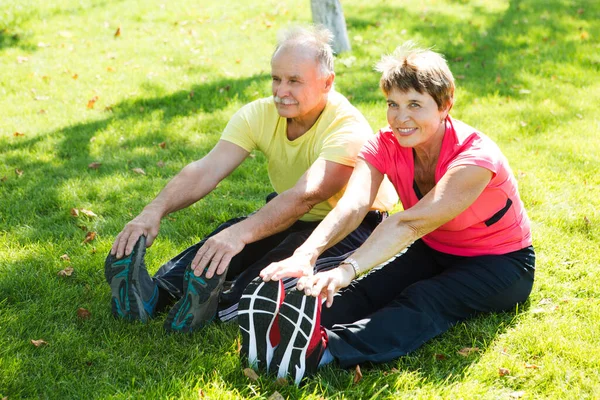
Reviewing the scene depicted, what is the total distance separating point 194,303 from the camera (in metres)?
3.22

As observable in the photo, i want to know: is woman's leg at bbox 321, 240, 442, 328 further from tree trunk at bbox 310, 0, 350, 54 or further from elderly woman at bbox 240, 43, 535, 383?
tree trunk at bbox 310, 0, 350, 54

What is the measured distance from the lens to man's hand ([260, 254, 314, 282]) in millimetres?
2824

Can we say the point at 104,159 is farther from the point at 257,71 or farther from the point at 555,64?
the point at 555,64

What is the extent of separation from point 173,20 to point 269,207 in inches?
269

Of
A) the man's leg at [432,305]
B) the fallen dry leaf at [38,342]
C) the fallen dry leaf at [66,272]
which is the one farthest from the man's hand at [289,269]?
the fallen dry leaf at [66,272]

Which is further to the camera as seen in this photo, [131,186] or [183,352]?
[131,186]

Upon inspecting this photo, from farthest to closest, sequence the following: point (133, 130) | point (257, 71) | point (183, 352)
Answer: point (257, 71) → point (133, 130) → point (183, 352)

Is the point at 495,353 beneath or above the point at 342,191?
beneath

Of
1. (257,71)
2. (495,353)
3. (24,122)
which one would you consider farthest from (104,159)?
(495,353)

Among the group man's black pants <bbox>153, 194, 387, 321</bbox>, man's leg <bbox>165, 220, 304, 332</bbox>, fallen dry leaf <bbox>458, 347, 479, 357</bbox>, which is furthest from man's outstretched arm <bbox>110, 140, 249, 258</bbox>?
fallen dry leaf <bbox>458, 347, 479, 357</bbox>

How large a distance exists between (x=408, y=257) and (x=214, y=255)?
1.07m

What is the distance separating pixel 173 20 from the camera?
9.60m

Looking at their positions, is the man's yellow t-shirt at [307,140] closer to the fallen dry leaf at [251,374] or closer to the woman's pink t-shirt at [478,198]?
the woman's pink t-shirt at [478,198]

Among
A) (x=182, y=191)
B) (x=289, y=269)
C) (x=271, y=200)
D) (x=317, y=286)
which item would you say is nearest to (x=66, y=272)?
(x=182, y=191)
